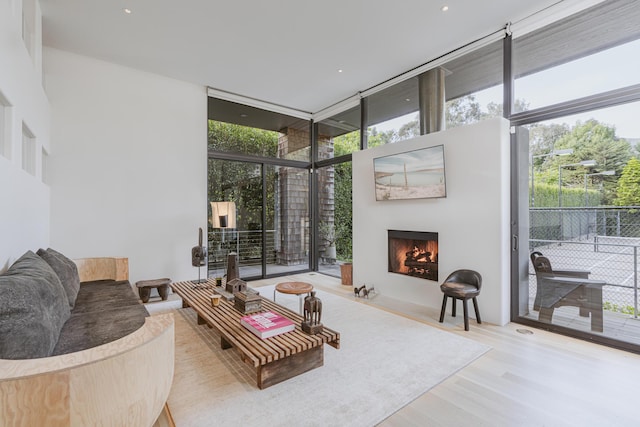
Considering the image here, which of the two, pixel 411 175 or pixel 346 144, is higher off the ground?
pixel 346 144

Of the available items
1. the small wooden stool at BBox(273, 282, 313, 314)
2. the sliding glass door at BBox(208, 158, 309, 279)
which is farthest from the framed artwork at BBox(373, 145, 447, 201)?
the sliding glass door at BBox(208, 158, 309, 279)

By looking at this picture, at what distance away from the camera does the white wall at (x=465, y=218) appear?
334cm

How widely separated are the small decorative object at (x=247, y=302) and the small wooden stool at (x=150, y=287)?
6.43 feet

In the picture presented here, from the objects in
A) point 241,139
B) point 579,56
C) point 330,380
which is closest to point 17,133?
point 330,380

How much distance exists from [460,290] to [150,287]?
390cm

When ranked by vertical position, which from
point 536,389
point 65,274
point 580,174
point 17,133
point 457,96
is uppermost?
point 457,96

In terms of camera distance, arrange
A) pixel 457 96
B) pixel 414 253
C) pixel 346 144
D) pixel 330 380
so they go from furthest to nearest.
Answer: pixel 346 144, pixel 414 253, pixel 457 96, pixel 330 380

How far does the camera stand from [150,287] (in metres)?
4.09

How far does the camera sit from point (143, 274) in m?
4.41

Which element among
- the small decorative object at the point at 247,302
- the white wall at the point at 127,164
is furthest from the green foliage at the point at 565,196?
the white wall at the point at 127,164

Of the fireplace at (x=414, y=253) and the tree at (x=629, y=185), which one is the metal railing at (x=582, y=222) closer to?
the tree at (x=629, y=185)

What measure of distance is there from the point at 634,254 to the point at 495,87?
221cm

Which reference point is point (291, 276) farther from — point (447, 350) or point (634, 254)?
point (634, 254)

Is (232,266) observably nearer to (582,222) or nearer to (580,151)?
(582,222)
